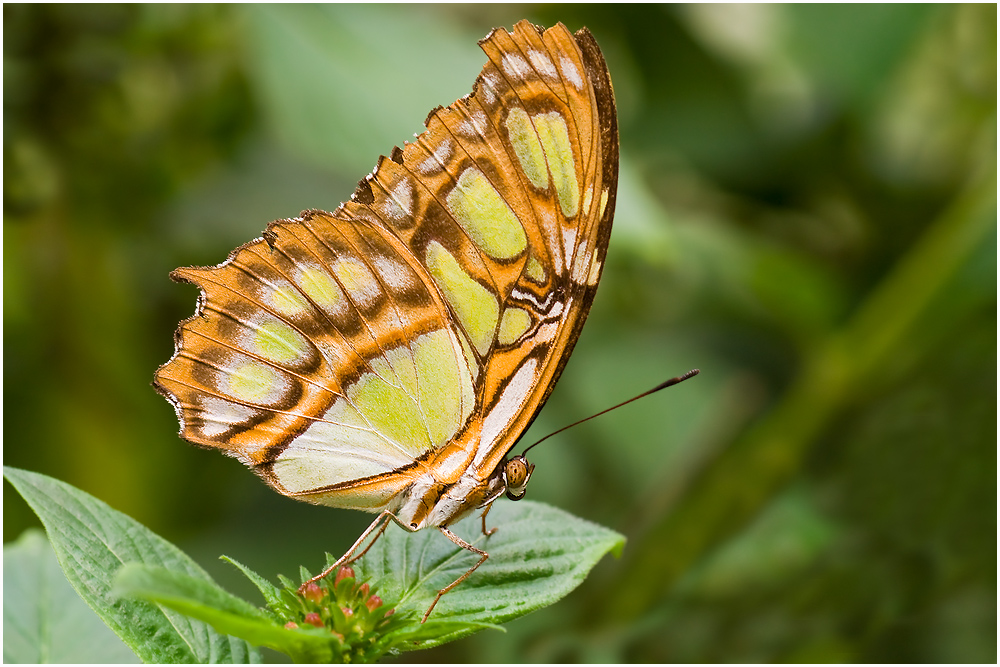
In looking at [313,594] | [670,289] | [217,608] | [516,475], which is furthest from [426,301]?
[670,289]

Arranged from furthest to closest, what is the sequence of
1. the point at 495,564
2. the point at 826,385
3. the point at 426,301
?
1. the point at 826,385
2. the point at 426,301
3. the point at 495,564

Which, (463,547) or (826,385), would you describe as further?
(826,385)

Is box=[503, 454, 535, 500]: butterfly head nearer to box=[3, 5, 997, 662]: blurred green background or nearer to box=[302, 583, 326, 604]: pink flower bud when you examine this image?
box=[302, 583, 326, 604]: pink flower bud

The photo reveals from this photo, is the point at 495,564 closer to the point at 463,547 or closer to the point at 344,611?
the point at 463,547

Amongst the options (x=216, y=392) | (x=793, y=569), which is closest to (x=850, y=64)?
(x=793, y=569)

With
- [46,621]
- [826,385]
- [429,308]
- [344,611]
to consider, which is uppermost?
[826,385]

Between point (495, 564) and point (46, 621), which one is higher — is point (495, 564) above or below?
above

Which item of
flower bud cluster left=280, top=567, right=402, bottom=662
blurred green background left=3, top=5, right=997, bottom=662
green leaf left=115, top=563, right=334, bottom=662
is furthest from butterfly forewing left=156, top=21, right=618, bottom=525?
blurred green background left=3, top=5, right=997, bottom=662
